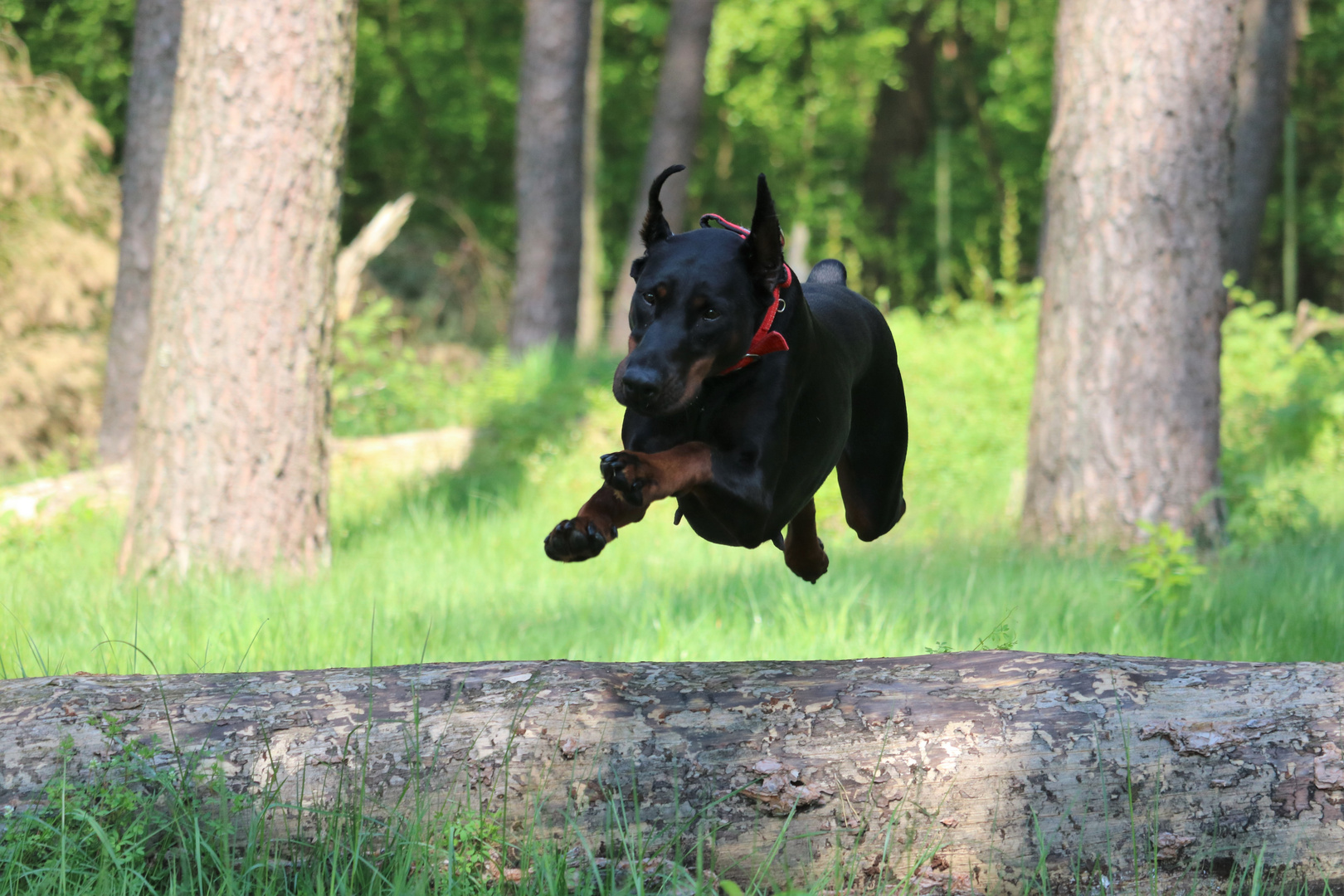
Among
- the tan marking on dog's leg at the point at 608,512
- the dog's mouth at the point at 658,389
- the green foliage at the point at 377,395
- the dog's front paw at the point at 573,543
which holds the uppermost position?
the dog's mouth at the point at 658,389

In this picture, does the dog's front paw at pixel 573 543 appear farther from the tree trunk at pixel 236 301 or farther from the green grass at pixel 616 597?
the tree trunk at pixel 236 301

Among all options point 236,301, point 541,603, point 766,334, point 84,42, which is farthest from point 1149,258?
point 84,42

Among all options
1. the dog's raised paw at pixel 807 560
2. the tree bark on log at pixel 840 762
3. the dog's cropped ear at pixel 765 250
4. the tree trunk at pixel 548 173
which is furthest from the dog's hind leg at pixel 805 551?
the tree trunk at pixel 548 173

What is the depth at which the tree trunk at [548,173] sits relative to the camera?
13.0m

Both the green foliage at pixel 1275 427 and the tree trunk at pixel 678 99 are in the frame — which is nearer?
the green foliage at pixel 1275 427

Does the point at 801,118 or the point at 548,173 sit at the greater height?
the point at 801,118

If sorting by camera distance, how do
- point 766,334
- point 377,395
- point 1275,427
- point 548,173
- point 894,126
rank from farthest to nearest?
point 894,126 < point 548,173 < point 377,395 < point 1275,427 < point 766,334

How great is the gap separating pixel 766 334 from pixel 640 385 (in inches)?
13.1

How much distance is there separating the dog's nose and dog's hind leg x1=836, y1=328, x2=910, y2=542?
99 centimetres

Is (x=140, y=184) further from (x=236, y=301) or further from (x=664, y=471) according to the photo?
(x=664, y=471)

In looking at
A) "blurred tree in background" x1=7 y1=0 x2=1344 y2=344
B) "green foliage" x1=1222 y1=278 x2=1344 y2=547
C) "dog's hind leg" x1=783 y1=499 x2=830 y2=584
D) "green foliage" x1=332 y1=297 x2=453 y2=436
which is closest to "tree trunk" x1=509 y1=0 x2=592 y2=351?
"green foliage" x1=332 y1=297 x2=453 y2=436

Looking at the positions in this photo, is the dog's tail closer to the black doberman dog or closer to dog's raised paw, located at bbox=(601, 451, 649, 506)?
the black doberman dog

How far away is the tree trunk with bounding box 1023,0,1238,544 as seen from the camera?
21.2 ft

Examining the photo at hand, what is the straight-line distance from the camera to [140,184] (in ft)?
29.6
